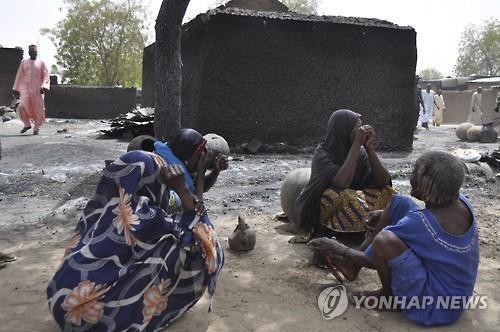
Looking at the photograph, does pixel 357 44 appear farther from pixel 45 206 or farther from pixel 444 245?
pixel 444 245

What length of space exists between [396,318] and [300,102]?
6.92m

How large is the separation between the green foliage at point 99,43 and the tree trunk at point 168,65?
25.2 m

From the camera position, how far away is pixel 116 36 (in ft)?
96.6

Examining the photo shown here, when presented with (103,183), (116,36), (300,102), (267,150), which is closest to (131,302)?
(103,183)

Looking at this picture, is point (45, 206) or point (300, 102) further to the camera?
point (300, 102)

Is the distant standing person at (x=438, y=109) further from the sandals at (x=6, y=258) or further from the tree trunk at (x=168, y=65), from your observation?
the sandals at (x=6, y=258)

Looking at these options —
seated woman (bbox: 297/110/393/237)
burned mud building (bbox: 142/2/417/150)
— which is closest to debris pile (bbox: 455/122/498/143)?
burned mud building (bbox: 142/2/417/150)

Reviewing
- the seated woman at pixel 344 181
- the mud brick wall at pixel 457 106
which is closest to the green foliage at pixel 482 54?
the mud brick wall at pixel 457 106

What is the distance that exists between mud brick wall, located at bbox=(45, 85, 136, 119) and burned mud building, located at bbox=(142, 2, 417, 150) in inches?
338

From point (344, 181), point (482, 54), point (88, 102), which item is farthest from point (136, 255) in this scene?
point (482, 54)

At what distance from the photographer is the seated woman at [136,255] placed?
2191 millimetres

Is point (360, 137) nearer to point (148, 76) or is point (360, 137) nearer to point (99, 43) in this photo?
point (148, 76)

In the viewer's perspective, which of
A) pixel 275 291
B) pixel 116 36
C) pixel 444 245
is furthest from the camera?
pixel 116 36

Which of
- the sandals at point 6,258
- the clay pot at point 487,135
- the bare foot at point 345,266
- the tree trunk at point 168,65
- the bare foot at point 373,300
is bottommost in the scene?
the sandals at point 6,258
